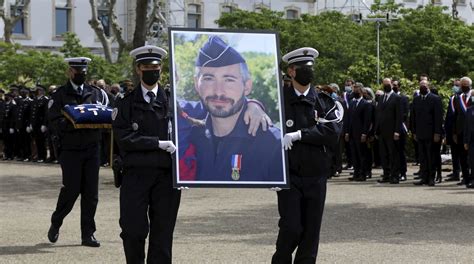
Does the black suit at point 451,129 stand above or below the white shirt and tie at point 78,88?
below

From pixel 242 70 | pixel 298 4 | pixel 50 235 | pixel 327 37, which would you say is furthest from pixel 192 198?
pixel 298 4

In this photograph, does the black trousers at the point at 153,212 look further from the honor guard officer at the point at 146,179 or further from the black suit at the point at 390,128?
the black suit at the point at 390,128

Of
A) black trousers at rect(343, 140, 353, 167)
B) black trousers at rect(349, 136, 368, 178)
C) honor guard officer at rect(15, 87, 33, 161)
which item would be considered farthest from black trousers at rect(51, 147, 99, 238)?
honor guard officer at rect(15, 87, 33, 161)

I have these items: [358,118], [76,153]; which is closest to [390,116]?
[358,118]

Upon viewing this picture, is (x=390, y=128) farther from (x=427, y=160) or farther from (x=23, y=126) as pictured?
(x=23, y=126)

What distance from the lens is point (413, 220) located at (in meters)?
14.8

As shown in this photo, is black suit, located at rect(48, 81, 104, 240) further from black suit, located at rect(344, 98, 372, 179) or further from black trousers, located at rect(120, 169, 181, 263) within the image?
black suit, located at rect(344, 98, 372, 179)

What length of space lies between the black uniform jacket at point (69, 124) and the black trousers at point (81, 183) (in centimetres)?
9

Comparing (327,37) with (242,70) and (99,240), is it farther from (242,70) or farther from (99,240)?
(242,70)

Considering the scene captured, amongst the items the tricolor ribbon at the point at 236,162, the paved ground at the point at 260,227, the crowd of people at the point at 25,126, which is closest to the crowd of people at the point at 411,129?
Answer: the paved ground at the point at 260,227

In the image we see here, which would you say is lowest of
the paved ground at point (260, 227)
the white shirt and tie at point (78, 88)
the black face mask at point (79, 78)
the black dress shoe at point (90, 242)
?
the paved ground at point (260, 227)

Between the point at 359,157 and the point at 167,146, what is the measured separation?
14224 mm

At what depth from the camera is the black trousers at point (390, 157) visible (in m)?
21.4

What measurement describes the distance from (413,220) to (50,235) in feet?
16.5
